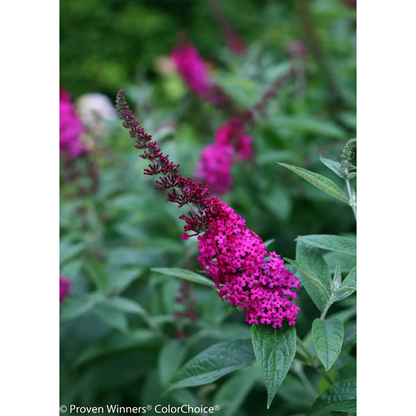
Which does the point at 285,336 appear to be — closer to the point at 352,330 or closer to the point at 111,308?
the point at 352,330

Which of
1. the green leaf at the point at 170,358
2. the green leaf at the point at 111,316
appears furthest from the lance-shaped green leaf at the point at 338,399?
the green leaf at the point at 111,316

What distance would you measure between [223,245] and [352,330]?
0.90 feet

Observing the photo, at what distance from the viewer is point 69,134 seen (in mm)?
1275

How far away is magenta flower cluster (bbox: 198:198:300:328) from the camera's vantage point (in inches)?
20.8

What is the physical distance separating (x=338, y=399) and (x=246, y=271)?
9.1 inches

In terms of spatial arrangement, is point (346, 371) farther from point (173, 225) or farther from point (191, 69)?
point (191, 69)

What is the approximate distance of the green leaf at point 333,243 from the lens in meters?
0.61

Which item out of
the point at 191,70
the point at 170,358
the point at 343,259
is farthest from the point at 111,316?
the point at 191,70

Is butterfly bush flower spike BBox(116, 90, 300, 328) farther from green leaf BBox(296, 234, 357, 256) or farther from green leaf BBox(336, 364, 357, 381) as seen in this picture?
green leaf BBox(336, 364, 357, 381)

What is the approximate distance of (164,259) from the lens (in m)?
1.45

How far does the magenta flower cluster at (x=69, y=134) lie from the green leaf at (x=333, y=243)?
853 mm

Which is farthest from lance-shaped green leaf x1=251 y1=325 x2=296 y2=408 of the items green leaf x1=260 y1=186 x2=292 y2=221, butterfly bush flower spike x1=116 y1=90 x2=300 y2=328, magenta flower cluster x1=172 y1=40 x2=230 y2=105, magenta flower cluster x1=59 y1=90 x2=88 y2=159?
magenta flower cluster x1=172 y1=40 x2=230 y2=105

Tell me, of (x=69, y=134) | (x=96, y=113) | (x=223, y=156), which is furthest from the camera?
(x=96, y=113)
